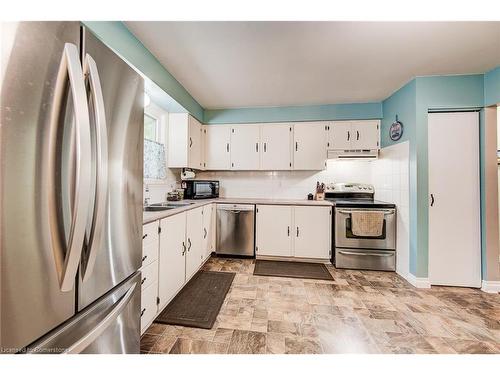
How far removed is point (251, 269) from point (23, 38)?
9.04ft

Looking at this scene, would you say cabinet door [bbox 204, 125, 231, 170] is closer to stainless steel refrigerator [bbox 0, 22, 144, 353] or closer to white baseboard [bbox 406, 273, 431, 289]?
stainless steel refrigerator [bbox 0, 22, 144, 353]

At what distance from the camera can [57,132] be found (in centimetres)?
58

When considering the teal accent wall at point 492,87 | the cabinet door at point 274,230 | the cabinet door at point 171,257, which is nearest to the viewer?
the cabinet door at point 171,257

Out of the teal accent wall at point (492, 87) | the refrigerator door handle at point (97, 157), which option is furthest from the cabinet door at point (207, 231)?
the teal accent wall at point (492, 87)

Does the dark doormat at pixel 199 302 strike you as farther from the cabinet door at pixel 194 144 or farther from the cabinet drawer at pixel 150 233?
the cabinet door at pixel 194 144

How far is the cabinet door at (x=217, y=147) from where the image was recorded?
3.46 m

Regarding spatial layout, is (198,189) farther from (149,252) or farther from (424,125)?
(424,125)

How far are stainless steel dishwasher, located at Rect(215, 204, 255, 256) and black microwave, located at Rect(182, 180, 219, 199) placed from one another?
1.15 feet

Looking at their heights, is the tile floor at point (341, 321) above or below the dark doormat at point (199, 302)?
below

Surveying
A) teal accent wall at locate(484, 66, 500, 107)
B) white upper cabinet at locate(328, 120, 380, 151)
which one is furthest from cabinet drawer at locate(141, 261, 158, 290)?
teal accent wall at locate(484, 66, 500, 107)

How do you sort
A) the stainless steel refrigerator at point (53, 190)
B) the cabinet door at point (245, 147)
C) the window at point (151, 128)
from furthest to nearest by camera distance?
the cabinet door at point (245, 147), the window at point (151, 128), the stainless steel refrigerator at point (53, 190)

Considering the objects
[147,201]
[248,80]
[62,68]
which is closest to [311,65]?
[248,80]

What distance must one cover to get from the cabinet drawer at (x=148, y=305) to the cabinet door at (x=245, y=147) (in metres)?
2.26
